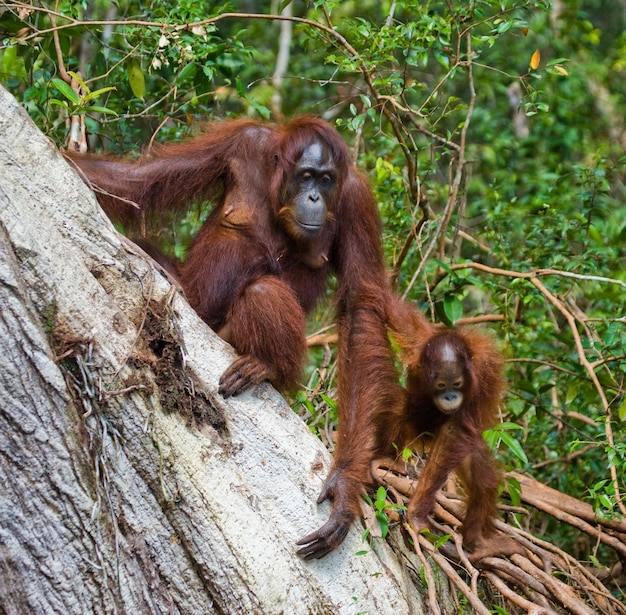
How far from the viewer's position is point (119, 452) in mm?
2914

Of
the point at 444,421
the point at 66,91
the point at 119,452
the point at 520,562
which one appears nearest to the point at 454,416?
the point at 444,421

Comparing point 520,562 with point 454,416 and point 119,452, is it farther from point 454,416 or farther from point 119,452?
point 119,452

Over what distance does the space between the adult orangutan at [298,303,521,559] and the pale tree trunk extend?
0.47 m

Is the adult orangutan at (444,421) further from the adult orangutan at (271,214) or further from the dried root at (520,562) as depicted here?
the adult orangutan at (271,214)

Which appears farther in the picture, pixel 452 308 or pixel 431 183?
pixel 431 183

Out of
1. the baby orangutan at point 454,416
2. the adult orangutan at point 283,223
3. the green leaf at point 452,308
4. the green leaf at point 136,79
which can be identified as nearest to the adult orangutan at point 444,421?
the baby orangutan at point 454,416

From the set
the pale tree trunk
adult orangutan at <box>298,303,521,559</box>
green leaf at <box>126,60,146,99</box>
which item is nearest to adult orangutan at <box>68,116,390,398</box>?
adult orangutan at <box>298,303,521,559</box>

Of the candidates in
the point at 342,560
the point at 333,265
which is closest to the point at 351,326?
the point at 333,265

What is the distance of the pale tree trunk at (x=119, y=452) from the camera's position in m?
2.75

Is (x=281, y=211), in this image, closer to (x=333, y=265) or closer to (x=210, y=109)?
(x=333, y=265)

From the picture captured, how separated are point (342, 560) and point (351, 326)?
52.4 inches

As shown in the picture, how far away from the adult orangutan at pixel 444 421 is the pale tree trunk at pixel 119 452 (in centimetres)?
47

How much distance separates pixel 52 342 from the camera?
2.85 meters

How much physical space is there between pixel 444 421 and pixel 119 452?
2.06 metres
